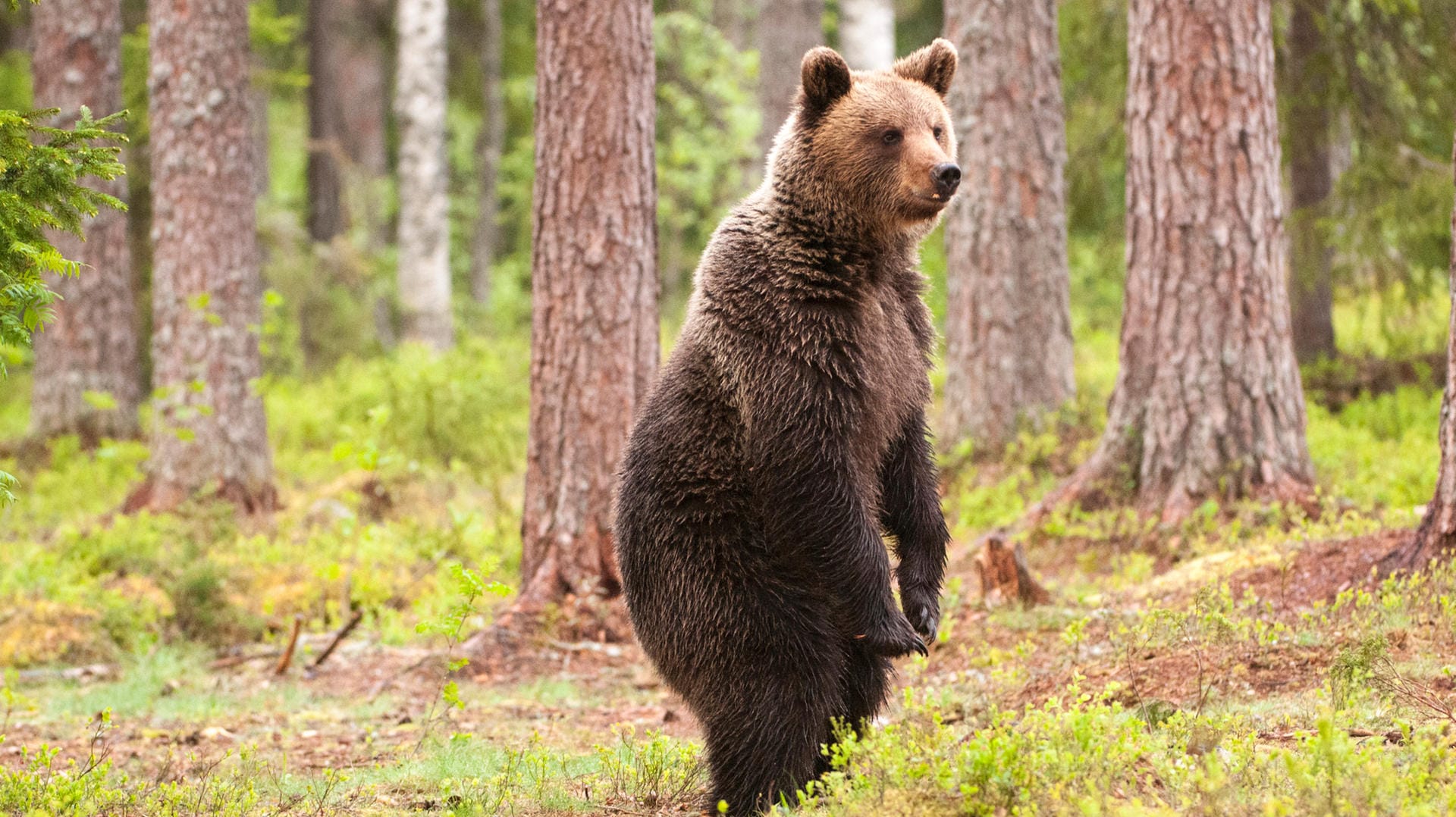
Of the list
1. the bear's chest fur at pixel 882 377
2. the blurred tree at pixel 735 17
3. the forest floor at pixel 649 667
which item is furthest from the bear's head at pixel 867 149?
the blurred tree at pixel 735 17

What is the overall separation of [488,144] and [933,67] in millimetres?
19925

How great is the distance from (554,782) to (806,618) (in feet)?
4.22

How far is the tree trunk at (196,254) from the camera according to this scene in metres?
11.1

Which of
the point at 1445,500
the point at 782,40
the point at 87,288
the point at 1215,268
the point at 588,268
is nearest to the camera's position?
the point at 1445,500

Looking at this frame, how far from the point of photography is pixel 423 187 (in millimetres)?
19422

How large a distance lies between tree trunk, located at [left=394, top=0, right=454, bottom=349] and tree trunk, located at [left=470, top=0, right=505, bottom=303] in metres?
4.37

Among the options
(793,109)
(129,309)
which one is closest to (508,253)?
(129,309)

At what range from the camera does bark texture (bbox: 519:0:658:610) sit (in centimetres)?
790

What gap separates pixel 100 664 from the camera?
324 inches

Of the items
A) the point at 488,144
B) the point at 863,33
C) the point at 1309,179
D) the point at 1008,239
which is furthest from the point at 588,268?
the point at 488,144

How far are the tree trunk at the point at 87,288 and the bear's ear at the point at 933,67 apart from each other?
10286 millimetres

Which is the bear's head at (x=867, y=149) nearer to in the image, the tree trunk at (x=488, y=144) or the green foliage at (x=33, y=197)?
the green foliage at (x=33, y=197)

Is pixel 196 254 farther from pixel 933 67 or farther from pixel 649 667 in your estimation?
pixel 933 67

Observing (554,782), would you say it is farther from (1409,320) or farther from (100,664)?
(1409,320)
